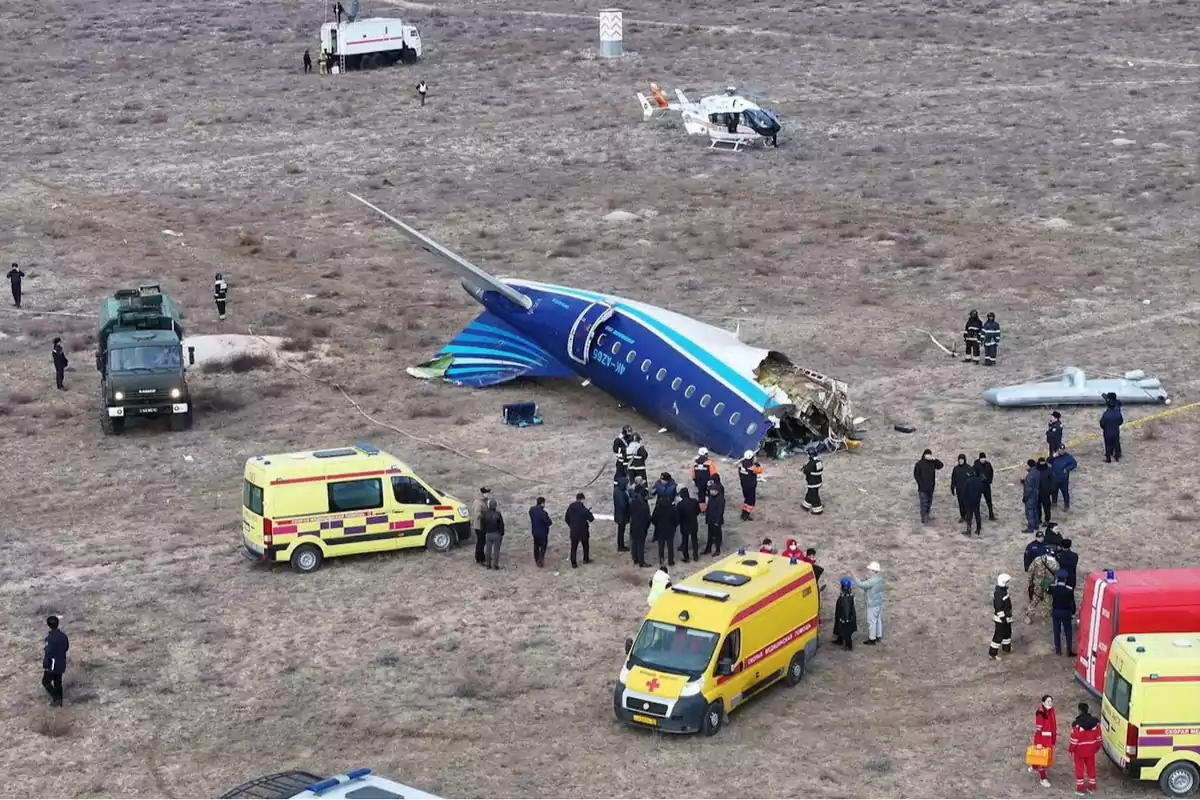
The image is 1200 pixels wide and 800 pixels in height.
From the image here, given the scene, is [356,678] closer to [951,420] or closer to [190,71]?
[951,420]

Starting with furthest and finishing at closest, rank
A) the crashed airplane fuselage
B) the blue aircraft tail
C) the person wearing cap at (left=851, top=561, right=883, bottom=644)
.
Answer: the blue aircraft tail, the crashed airplane fuselage, the person wearing cap at (left=851, top=561, right=883, bottom=644)

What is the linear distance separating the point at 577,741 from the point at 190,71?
A: 61.1m

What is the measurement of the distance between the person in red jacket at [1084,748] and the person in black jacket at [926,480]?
946cm

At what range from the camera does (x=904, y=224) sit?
5569cm

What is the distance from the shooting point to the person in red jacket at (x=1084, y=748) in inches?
880

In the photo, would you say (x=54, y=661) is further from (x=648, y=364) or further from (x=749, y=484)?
(x=648, y=364)

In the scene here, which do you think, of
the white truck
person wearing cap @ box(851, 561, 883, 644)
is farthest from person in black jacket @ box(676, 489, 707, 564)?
the white truck

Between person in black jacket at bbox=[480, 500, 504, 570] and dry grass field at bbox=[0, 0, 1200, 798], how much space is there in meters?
0.42

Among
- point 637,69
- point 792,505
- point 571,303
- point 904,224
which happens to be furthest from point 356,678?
point 637,69

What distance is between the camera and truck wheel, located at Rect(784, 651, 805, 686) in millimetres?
25703

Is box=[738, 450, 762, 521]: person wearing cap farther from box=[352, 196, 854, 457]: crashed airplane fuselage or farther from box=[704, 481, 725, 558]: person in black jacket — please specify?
box=[352, 196, 854, 457]: crashed airplane fuselage

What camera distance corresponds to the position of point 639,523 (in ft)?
99.1

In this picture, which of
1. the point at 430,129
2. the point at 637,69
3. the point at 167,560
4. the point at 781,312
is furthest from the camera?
the point at 637,69

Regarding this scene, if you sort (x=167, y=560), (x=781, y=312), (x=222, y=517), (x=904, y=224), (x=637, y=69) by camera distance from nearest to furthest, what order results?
(x=167, y=560) → (x=222, y=517) → (x=781, y=312) → (x=904, y=224) → (x=637, y=69)
